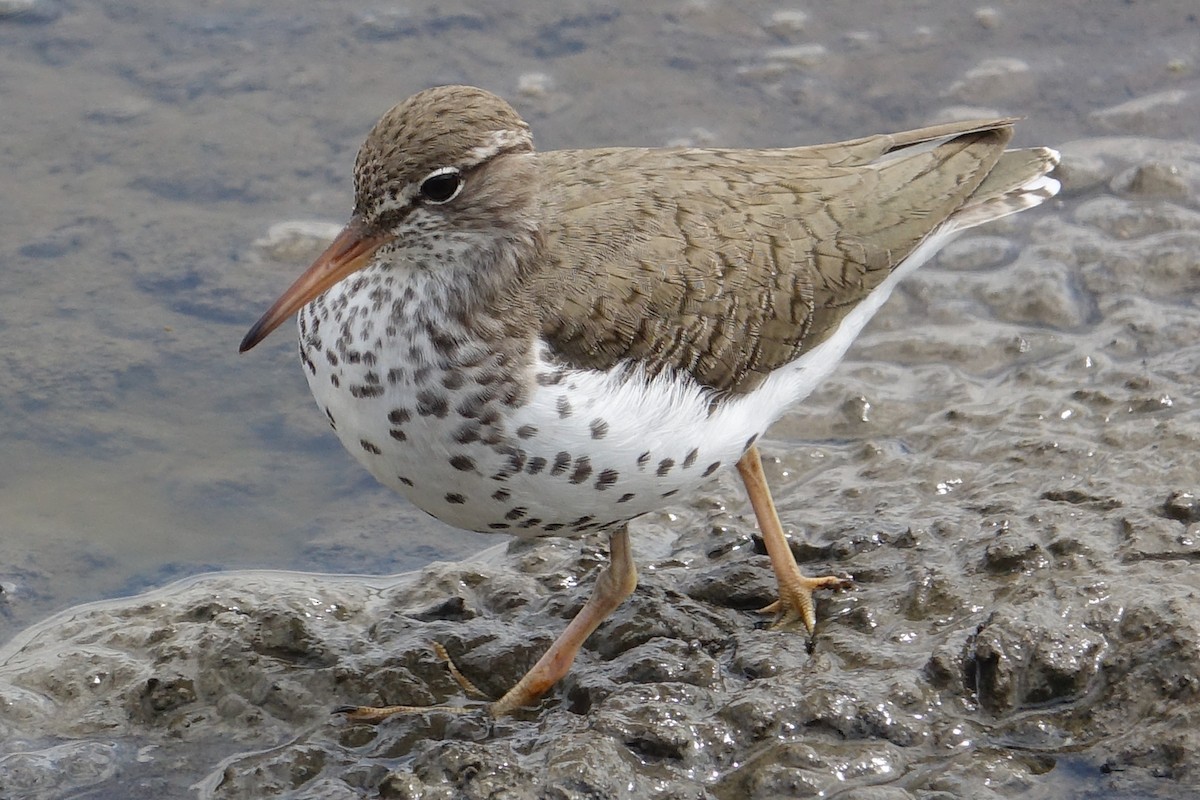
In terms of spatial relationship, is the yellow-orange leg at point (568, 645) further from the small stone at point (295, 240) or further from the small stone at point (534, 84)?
the small stone at point (534, 84)

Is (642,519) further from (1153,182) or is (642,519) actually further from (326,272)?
(1153,182)

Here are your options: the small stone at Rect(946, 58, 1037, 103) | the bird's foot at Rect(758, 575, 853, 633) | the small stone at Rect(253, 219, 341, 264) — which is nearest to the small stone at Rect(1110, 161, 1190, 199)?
the small stone at Rect(946, 58, 1037, 103)

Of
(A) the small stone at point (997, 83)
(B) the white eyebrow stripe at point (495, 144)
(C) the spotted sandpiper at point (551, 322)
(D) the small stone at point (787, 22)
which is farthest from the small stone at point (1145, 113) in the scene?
(B) the white eyebrow stripe at point (495, 144)

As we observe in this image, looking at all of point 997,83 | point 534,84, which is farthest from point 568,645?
point 997,83

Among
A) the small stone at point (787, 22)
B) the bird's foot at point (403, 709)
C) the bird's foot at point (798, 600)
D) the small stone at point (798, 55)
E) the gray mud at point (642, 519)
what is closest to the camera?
the gray mud at point (642, 519)

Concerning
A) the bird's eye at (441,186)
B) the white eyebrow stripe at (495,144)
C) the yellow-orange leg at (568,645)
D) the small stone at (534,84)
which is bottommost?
the yellow-orange leg at (568,645)

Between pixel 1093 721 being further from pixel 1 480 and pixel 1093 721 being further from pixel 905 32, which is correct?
pixel 905 32
